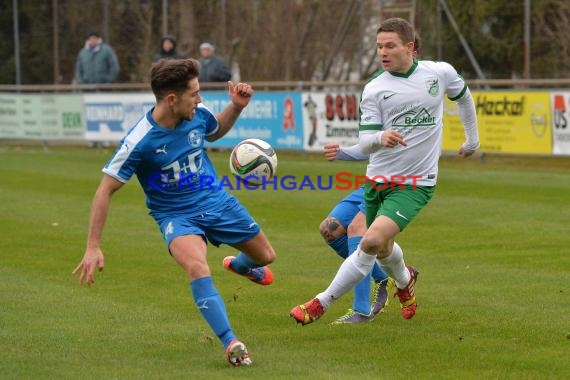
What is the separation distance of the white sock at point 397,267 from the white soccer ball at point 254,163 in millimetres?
943

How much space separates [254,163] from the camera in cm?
762

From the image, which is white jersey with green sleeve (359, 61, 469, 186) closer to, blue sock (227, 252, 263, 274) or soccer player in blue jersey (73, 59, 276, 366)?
soccer player in blue jersey (73, 59, 276, 366)

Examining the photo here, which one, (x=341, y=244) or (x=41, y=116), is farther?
(x=41, y=116)

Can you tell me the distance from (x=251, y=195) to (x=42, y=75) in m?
17.2

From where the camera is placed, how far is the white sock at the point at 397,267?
7.79m

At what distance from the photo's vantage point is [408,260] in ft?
35.2

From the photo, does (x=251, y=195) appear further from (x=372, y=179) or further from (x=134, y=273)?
(x=372, y=179)

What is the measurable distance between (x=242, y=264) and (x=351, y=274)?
0.81 metres

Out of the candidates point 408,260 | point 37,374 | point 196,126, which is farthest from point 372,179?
point 408,260

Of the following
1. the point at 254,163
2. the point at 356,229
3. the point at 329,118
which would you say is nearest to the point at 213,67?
the point at 329,118

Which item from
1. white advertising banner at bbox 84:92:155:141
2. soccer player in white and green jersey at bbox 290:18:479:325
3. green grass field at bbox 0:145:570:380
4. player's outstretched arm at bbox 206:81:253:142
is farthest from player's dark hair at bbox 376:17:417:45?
white advertising banner at bbox 84:92:155:141

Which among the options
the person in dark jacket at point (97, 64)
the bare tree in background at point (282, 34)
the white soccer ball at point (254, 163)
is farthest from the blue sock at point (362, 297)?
the person in dark jacket at point (97, 64)

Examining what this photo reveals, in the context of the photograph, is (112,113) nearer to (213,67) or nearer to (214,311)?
(213,67)

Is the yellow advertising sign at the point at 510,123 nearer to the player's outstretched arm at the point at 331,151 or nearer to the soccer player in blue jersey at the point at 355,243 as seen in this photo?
the soccer player in blue jersey at the point at 355,243
